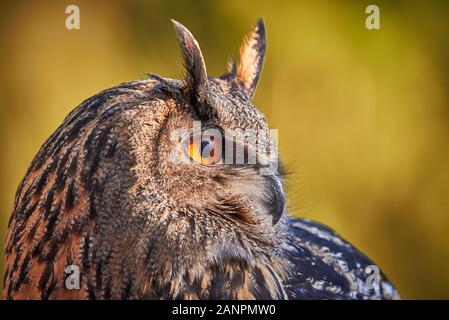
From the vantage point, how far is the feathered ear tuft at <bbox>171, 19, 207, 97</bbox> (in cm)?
179

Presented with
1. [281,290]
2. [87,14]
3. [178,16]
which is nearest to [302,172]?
[178,16]

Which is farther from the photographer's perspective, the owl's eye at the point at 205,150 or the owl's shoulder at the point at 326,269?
the owl's shoulder at the point at 326,269

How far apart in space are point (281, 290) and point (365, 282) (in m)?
0.97

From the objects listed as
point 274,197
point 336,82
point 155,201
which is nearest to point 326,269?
point 274,197

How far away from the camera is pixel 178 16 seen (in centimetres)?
486

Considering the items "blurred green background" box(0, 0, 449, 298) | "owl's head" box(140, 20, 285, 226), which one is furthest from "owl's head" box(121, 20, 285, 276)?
"blurred green background" box(0, 0, 449, 298)

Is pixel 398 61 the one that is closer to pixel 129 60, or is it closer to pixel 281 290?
pixel 129 60

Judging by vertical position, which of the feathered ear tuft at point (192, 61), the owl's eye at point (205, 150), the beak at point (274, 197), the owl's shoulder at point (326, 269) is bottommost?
the owl's shoulder at point (326, 269)

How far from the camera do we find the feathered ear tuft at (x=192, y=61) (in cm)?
179

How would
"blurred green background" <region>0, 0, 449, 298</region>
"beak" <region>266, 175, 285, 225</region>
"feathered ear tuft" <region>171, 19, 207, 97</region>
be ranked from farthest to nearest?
1. "blurred green background" <region>0, 0, 449, 298</region>
2. "beak" <region>266, 175, 285, 225</region>
3. "feathered ear tuft" <region>171, 19, 207, 97</region>

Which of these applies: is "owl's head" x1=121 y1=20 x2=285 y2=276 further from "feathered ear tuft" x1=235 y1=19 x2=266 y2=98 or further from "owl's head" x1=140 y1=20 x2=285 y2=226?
"feathered ear tuft" x1=235 y1=19 x2=266 y2=98

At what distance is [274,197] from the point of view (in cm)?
192

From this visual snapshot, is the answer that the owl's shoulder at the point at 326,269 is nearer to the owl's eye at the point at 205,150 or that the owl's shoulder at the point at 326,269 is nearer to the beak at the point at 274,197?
the beak at the point at 274,197

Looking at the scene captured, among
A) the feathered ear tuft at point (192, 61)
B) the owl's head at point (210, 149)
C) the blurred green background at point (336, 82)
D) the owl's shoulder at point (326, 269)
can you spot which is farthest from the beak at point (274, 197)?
the blurred green background at point (336, 82)
